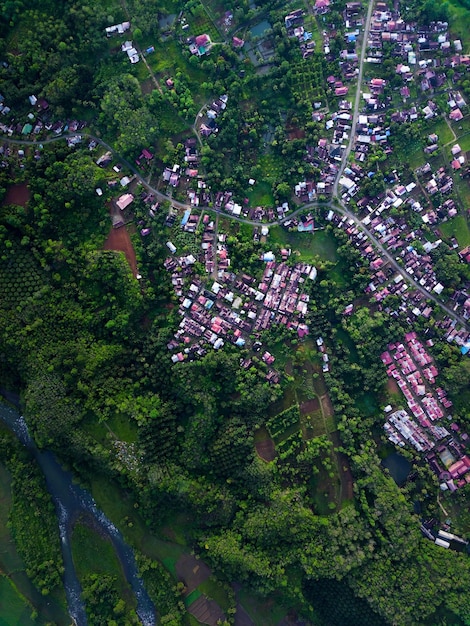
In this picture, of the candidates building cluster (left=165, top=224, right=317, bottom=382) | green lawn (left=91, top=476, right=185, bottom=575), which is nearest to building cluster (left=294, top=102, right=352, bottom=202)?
building cluster (left=165, top=224, right=317, bottom=382)

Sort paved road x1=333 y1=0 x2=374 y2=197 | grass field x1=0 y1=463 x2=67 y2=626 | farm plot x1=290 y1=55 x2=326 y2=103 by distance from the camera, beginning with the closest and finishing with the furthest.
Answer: grass field x1=0 y1=463 x2=67 y2=626 < farm plot x1=290 y1=55 x2=326 y2=103 < paved road x1=333 y1=0 x2=374 y2=197

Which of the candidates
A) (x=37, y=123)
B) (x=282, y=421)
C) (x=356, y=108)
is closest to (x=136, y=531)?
(x=282, y=421)

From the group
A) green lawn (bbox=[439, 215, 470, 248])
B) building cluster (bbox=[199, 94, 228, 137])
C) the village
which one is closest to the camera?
the village

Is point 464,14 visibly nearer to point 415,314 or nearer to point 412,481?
point 415,314

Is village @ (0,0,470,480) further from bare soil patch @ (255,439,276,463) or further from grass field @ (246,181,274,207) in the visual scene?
bare soil patch @ (255,439,276,463)

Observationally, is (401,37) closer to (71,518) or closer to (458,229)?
(458,229)

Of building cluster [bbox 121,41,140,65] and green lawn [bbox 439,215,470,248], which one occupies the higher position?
building cluster [bbox 121,41,140,65]

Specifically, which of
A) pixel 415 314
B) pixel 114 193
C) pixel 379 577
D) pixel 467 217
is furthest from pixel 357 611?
pixel 114 193
